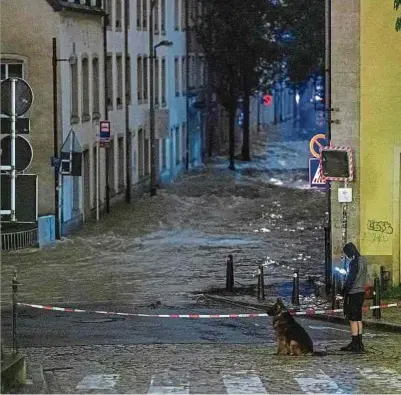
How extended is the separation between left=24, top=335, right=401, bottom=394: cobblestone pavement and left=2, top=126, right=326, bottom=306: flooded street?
7579 millimetres

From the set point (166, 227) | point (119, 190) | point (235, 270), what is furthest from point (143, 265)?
point (119, 190)

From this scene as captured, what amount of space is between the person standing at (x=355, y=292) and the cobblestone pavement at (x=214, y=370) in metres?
0.26

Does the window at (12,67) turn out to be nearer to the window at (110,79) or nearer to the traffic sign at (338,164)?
the window at (110,79)

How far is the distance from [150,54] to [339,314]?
3277 centimetres

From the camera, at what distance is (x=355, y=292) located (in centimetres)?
1769

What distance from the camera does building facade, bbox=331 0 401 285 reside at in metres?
24.1

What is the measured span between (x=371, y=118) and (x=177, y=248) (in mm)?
12532

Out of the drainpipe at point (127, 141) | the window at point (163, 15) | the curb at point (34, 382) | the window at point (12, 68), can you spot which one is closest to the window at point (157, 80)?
the window at point (163, 15)

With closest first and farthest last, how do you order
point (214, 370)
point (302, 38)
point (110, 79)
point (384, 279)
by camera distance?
point (214, 370)
point (384, 279)
point (110, 79)
point (302, 38)

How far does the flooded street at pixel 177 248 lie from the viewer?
1099 inches

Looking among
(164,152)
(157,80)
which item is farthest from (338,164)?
(164,152)

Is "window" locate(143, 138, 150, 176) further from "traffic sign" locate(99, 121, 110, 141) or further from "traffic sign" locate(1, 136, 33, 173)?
"traffic sign" locate(1, 136, 33, 173)

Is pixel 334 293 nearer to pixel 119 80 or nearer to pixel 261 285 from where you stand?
pixel 261 285

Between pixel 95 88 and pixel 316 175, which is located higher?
pixel 95 88
